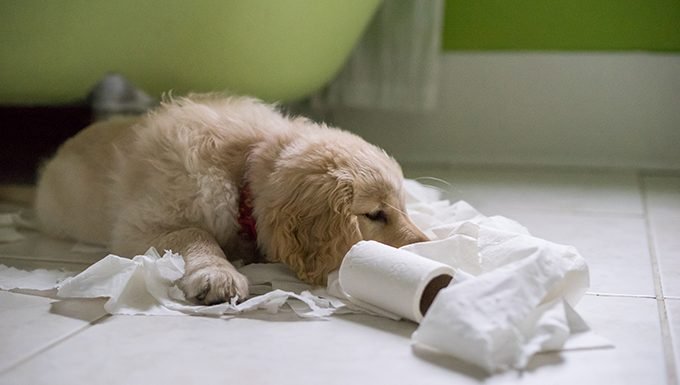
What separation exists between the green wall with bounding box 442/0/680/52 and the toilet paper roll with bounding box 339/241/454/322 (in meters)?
1.83

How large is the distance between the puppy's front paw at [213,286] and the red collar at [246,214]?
19 centimetres

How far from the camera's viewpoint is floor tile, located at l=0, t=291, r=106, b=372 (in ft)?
4.02

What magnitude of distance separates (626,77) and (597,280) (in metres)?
1.53

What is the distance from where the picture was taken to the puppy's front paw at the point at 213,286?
1.43 meters

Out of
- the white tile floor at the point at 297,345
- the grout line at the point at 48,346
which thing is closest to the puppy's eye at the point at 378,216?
the white tile floor at the point at 297,345

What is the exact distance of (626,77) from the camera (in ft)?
9.70

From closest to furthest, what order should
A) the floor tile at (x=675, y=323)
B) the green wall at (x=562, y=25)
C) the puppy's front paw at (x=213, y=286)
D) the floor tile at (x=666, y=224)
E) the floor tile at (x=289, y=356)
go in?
the floor tile at (x=289, y=356) < the floor tile at (x=675, y=323) < the puppy's front paw at (x=213, y=286) < the floor tile at (x=666, y=224) < the green wall at (x=562, y=25)

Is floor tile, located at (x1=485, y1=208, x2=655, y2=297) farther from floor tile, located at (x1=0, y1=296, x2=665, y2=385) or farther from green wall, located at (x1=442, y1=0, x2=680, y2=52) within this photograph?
green wall, located at (x1=442, y1=0, x2=680, y2=52)

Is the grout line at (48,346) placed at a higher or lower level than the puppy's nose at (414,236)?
lower

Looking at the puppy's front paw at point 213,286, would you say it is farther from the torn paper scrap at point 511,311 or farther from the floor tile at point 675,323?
the floor tile at point 675,323

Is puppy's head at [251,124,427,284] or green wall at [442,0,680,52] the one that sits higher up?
green wall at [442,0,680,52]

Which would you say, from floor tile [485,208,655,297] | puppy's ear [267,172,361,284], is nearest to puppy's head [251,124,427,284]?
puppy's ear [267,172,361,284]

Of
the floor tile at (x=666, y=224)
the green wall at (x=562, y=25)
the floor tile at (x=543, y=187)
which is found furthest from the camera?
the green wall at (x=562, y=25)

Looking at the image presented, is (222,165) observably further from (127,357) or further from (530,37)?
(530,37)
